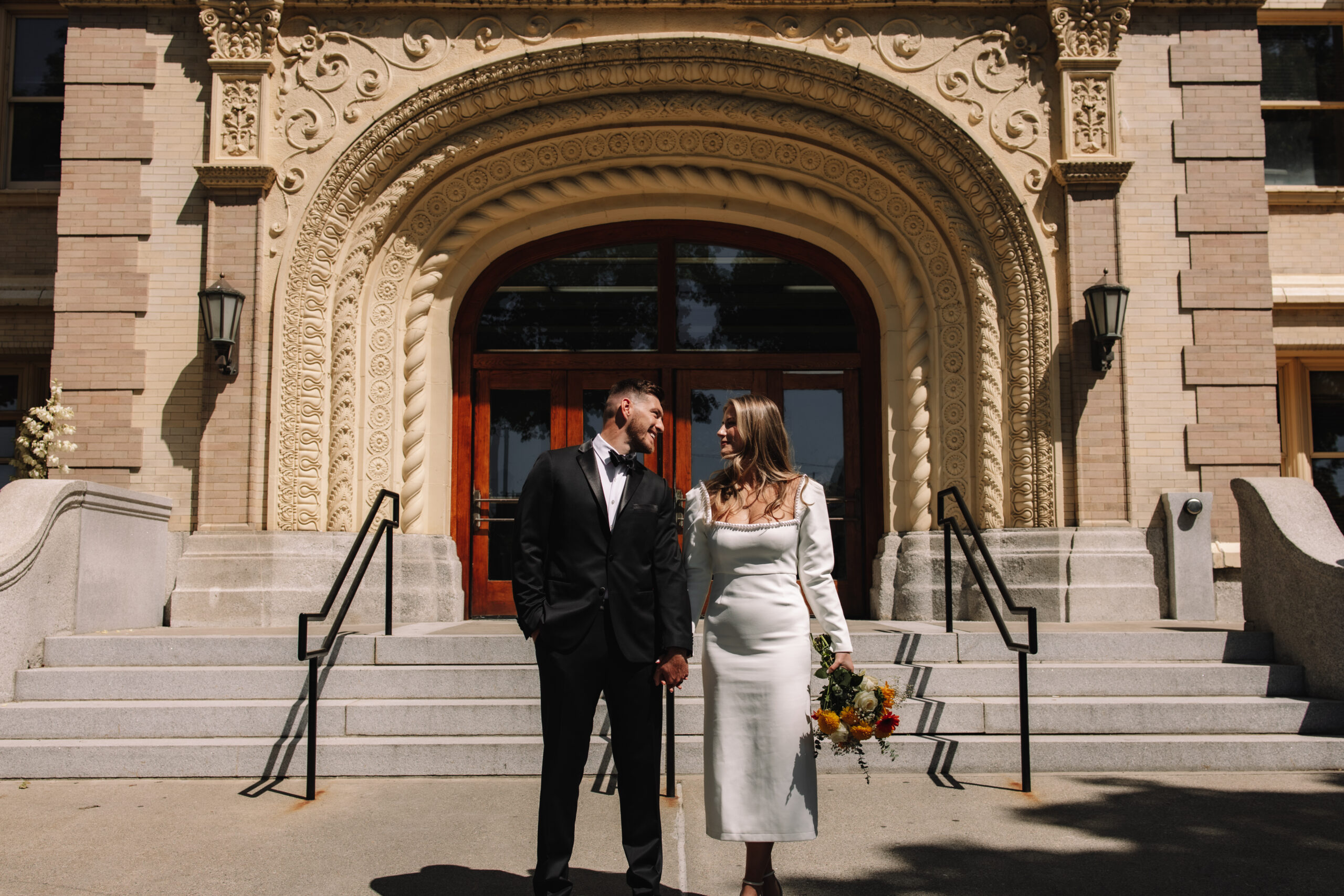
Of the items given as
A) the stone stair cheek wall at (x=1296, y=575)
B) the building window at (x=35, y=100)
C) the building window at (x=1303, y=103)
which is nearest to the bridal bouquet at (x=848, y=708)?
the stone stair cheek wall at (x=1296, y=575)

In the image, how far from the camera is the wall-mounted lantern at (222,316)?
329 inches

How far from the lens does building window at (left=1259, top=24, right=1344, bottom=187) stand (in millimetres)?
9867

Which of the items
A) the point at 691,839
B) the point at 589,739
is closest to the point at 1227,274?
the point at 691,839

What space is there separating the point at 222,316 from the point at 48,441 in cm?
181

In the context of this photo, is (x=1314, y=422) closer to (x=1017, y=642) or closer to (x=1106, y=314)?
(x=1106, y=314)

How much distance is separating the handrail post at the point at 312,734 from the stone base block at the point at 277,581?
2.68m

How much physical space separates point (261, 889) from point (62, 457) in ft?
20.2

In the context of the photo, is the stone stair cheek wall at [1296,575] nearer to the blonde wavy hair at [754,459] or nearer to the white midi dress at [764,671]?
the white midi dress at [764,671]

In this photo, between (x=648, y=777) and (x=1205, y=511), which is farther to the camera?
(x=1205, y=511)

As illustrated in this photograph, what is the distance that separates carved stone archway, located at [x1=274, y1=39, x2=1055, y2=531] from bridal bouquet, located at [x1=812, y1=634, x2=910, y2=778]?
5.28 metres

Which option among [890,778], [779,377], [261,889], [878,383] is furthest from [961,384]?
[261,889]

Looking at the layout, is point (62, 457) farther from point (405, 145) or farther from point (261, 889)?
point (261, 889)

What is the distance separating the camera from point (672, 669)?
3.62m

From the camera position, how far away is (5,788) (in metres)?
5.49
